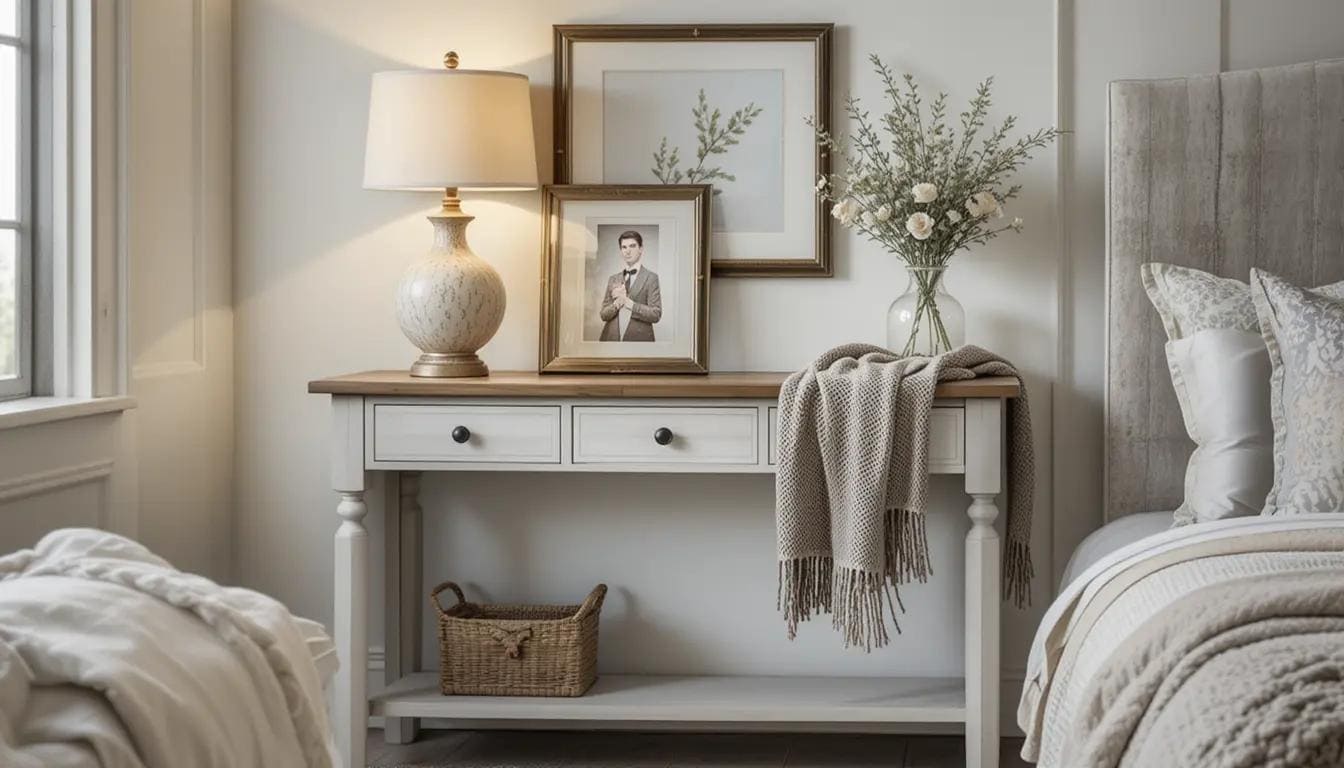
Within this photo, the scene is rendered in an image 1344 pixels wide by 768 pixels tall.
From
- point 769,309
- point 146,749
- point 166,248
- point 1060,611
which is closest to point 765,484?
point 769,309

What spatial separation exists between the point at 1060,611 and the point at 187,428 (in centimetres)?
198

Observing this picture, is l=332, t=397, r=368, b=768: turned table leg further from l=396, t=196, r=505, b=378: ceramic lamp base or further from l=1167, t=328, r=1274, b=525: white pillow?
l=1167, t=328, r=1274, b=525: white pillow

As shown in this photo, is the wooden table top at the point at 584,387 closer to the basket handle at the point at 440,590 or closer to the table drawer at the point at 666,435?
the table drawer at the point at 666,435

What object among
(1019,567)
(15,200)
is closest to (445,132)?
(15,200)

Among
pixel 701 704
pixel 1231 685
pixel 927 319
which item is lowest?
pixel 701 704

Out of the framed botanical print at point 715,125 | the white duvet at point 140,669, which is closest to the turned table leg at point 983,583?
the framed botanical print at point 715,125

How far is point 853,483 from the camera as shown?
301cm

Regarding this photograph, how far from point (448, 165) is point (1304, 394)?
5.67 feet

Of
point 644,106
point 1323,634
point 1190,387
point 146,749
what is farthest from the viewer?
point 644,106

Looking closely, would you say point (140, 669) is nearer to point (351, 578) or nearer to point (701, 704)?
point (351, 578)

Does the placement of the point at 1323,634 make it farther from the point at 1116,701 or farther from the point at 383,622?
the point at 383,622

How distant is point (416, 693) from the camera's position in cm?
338

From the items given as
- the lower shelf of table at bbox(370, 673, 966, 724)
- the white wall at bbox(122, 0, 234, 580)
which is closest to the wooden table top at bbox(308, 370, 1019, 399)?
the white wall at bbox(122, 0, 234, 580)

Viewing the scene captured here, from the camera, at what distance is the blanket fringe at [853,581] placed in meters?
3.03
